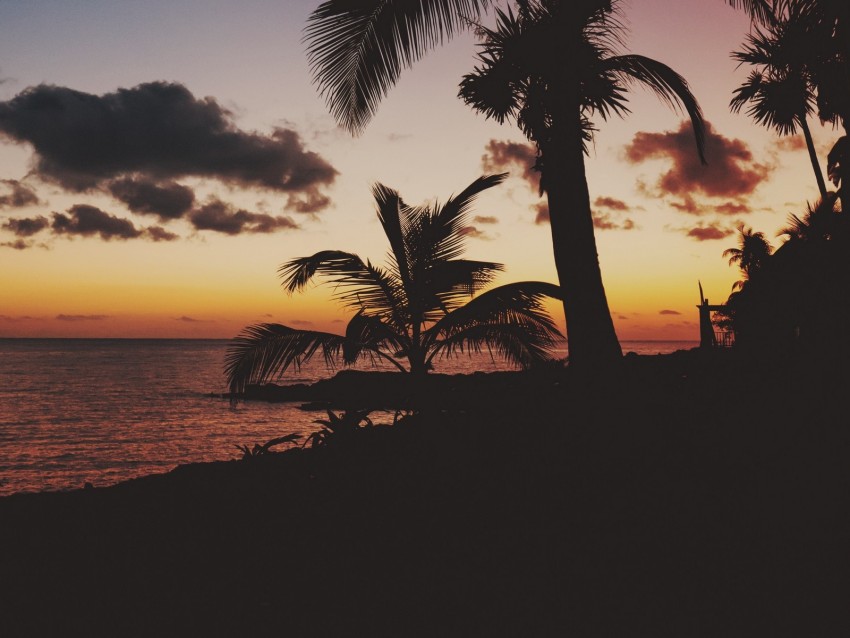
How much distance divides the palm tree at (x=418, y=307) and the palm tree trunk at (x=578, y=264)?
0.29 meters

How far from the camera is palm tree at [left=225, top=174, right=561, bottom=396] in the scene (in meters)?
7.76

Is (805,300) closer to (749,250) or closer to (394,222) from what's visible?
(394,222)

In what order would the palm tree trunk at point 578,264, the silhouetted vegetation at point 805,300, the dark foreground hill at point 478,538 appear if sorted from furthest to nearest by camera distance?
the silhouetted vegetation at point 805,300, the palm tree trunk at point 578,264, the dark foreground hill at point 478,538

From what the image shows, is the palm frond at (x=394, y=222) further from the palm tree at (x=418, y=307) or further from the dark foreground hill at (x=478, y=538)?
the dark foreground hill at (x=478, y=538)

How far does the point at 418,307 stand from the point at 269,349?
201cm

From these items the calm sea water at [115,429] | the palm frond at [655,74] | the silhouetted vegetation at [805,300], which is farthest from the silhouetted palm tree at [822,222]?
the calm sea water at [115,429]

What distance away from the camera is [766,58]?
16062mm

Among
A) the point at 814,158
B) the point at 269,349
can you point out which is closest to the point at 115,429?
the point at 269,349

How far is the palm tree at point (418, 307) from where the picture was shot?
25.5 ft

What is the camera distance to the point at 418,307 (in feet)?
27.5

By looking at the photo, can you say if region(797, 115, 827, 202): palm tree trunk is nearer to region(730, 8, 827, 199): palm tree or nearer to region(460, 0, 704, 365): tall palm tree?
region(730, 8, 827, 199): palm tree

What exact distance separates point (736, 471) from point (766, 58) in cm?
1395

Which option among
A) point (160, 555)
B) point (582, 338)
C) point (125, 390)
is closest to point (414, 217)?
point (582, 338)

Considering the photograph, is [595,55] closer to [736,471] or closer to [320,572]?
[736,471]
